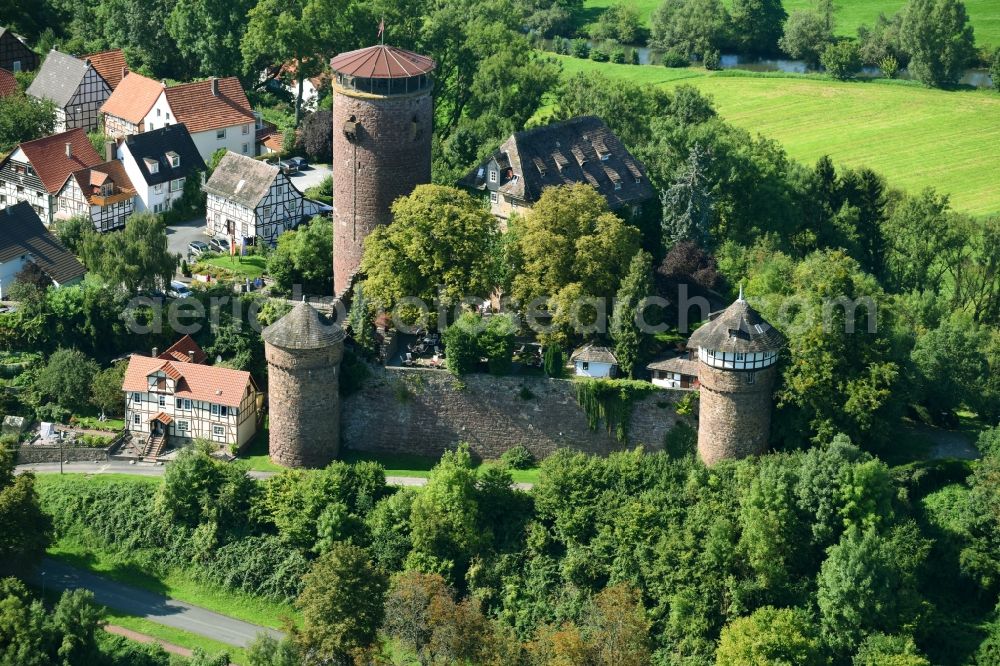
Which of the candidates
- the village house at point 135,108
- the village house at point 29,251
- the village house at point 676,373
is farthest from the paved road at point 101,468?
the village house at point 135,108

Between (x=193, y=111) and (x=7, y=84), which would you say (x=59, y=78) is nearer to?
(x=7, y=84)

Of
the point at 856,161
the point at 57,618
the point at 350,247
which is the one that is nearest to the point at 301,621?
the point at 57,618

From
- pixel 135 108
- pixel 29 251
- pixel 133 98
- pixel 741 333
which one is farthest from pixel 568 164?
pixel 133 98

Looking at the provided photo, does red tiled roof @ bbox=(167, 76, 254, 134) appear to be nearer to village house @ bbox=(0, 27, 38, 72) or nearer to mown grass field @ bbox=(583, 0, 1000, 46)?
village house @ bbox=(0, 27, 38, 72)

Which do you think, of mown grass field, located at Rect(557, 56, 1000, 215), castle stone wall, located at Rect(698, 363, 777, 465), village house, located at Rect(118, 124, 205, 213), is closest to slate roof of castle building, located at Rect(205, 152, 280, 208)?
village house, located at Rect(118, 124, 205, 213)

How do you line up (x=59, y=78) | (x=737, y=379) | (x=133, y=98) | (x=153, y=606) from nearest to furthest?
(x=737, y=379), (x=153, y=606), (x=133, y=98), (x=59, y=78)

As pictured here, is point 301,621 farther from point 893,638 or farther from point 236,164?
point 236,164
